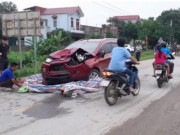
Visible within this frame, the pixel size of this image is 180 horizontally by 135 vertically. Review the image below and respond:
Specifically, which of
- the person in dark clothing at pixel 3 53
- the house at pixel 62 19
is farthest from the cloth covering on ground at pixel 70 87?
the house at pixel 62 19

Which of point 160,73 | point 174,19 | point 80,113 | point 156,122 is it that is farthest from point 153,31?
point 156,122

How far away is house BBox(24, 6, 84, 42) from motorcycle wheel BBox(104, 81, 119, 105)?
127ft

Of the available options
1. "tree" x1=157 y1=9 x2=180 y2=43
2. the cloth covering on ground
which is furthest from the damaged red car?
"tree" x1=157 y1=9 x2=180 y2=43

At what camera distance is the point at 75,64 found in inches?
367

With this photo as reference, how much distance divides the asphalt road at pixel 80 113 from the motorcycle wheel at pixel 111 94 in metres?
0.15

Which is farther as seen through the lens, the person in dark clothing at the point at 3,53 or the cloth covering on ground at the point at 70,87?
the person in dark clothing at the point at 3,53

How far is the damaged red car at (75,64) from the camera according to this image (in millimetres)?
8984

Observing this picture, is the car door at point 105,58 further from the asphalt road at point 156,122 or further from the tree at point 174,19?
the tree at point 174,19

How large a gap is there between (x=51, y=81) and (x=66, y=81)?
512 mm

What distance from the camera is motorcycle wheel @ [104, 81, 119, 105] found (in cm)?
678

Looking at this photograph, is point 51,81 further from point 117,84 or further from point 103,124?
point 103,124

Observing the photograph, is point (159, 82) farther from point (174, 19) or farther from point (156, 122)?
point (174, 19)

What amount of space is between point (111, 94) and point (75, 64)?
2.71m

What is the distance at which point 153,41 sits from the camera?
4372 cm
